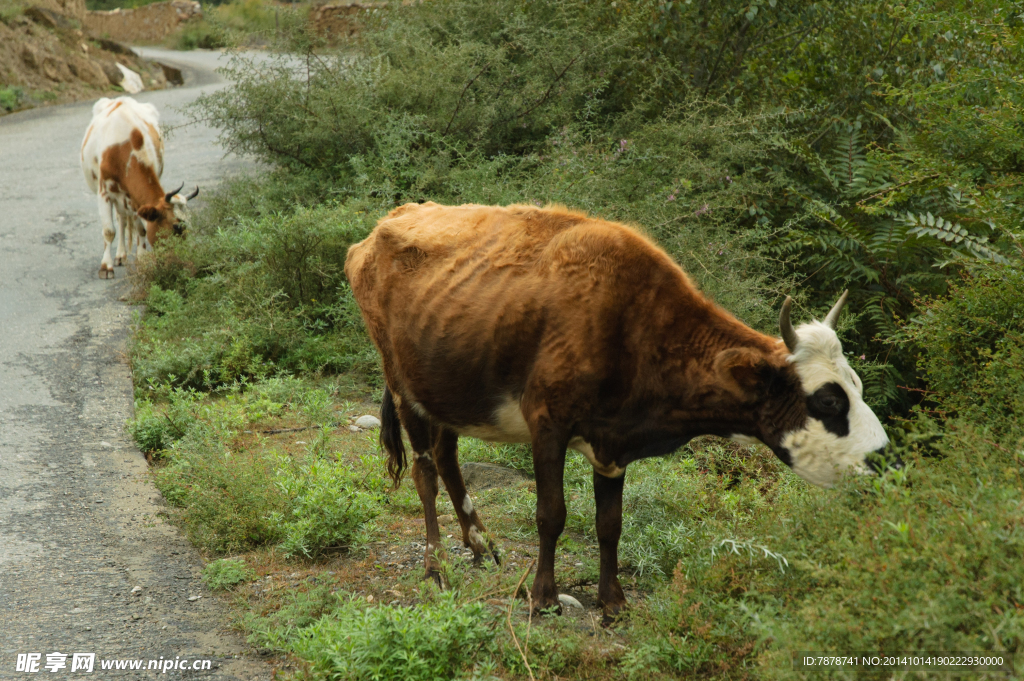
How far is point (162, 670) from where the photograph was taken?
403cm

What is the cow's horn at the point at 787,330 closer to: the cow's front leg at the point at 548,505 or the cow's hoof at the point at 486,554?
the cow's front leg at the point at 548,505

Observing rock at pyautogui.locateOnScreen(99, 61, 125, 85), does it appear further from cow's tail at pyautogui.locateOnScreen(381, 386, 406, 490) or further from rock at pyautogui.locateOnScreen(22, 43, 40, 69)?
cow's tail at pyautogui.locateOnScreen(381, 386, 406, 490)

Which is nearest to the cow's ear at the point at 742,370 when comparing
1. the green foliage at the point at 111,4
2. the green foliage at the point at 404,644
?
the green foliage at the point at 404,644

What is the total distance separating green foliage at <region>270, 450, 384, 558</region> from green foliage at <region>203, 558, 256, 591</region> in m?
0.26

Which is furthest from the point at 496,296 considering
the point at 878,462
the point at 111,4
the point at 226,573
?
the point at 111,4

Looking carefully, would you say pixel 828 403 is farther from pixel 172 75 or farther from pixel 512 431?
pixel 172 75

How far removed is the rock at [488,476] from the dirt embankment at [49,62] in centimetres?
1576

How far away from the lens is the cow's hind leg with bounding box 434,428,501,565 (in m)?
5.05

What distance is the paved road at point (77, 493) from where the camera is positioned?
4.31 metres

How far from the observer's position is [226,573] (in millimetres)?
4832

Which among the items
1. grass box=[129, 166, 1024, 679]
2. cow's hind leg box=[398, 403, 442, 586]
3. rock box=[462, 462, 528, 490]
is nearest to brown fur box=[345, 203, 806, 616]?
cow's hind leg box=[398, 403, 442, 586]

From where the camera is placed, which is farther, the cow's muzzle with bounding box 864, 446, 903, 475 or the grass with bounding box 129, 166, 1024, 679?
the cow's muzzle with bounding box 864, 446, 903, 475

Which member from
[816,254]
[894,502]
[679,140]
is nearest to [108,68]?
[679,140]

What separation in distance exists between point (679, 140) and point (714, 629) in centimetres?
628
